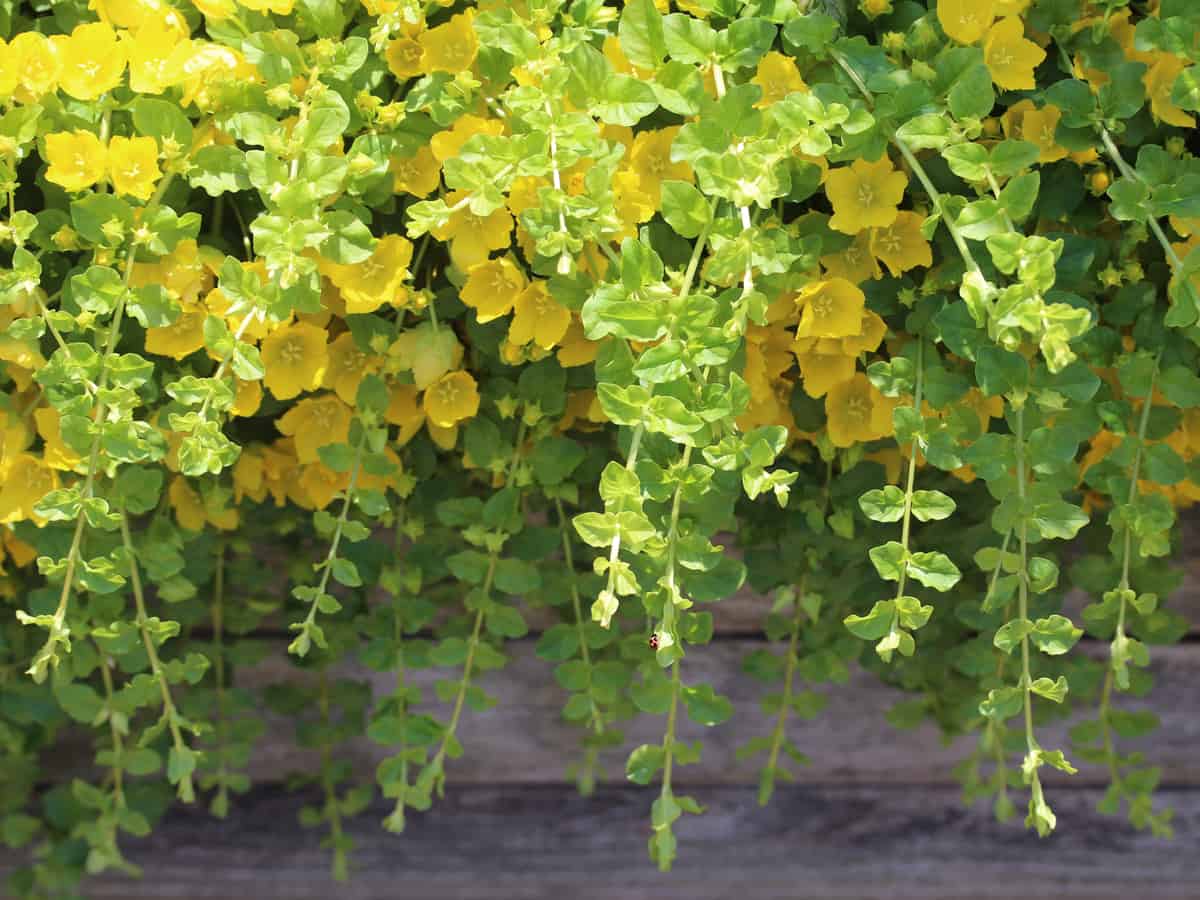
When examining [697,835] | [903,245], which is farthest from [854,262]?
[697,835]

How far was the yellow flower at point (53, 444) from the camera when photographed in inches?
33.1

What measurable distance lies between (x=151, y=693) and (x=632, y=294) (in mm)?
492

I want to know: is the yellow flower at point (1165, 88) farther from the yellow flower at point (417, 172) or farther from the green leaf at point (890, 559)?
the yellow flower at point (417, 172)

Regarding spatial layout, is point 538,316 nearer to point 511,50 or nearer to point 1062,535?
point 511,50

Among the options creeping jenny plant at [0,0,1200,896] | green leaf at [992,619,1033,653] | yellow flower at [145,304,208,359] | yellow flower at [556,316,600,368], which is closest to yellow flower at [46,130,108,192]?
creeping jenny plant at [0,0,1200,896]

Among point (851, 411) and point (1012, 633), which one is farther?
point (851, 411)

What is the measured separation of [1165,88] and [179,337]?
687 mm

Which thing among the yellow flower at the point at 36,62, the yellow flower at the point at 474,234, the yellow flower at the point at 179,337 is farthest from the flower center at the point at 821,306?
the yellow flower at the point at 36,62

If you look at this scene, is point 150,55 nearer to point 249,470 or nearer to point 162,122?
point 162,122

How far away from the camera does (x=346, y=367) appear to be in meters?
0.89

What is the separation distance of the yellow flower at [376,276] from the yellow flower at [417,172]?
0.13 feet

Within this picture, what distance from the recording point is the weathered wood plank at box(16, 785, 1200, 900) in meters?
1.32

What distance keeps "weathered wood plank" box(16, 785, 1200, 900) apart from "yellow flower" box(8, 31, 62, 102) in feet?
2.71

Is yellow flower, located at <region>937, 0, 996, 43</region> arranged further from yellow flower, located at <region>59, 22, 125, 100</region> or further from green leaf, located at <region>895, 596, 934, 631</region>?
yellow flower, located at <region>59, 22, 125, 100</region>
